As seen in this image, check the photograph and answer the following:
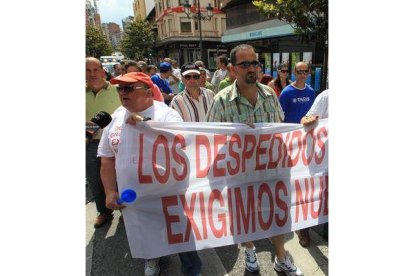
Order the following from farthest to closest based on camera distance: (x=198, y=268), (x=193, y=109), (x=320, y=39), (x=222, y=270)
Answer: (x=320, y=39), (x=193, y=109), (x=222, y=270), (x=198, y=268)

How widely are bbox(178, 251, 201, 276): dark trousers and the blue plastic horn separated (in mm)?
698

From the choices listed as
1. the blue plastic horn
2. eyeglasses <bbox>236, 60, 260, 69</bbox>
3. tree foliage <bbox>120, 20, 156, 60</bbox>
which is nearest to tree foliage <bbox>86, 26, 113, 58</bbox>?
tree foliage <bbox>120, 20, 156, 60</bbox>

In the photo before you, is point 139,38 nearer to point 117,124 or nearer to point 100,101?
point 100,101

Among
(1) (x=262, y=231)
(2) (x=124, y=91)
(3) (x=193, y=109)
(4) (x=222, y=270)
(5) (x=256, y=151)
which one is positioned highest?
(2) (x=124, y=91)

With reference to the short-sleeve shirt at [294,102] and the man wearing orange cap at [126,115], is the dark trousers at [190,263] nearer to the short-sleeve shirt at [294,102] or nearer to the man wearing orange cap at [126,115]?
the man wearing orange cap at [126,115]

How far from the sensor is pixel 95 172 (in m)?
3.40

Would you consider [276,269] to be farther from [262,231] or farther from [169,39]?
[169,39]

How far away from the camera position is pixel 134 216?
2.15 metres

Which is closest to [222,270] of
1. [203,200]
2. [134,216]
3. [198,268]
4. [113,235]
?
[198,268]

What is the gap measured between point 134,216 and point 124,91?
0.91 metres

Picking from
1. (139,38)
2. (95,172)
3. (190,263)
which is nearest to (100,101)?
(95,172)

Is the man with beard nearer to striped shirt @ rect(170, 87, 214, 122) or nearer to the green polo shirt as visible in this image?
striped shirt @ rect(170, 87, 214, 122)

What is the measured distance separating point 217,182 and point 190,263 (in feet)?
2.38

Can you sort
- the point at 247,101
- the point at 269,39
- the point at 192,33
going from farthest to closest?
the point at 192,33, the point at 269,39, the point at 247,101
